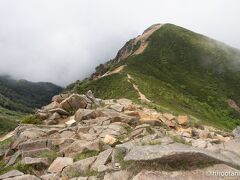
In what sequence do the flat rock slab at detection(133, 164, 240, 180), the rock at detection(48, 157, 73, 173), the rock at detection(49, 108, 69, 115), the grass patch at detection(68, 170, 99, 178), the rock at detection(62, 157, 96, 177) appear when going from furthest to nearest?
1. the rock at detection(49, 108, 69, 115)
2. the rock at detection(48, 157, 73, 173)
3. the rock at detection(62, 157, 96, 177)
4. the grass patch at detection(68, 170, 99, 178)
5. the flat rock slab at detection(133, 164, 240, 180)

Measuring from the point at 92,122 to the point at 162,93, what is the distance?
61467 mm

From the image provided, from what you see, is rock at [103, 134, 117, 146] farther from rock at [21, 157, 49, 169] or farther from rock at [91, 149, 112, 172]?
rock at [21, 157, 49, 169]

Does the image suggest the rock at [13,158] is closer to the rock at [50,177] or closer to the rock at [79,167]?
the rock at [50,177]

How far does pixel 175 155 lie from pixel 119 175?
2532 millimetres

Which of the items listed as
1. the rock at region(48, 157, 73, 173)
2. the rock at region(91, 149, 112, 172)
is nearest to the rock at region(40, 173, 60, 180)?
the rock at region(48, 157, 73, 173)

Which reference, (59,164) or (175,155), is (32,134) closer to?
(59,164)

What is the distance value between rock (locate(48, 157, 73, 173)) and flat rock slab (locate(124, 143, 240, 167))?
4388 mm

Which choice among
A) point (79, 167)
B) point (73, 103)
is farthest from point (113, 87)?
point (79, 167)

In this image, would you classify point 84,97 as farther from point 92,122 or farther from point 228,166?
point 228,166

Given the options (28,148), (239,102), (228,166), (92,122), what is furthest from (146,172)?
(239,102)

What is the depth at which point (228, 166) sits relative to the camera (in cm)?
1758

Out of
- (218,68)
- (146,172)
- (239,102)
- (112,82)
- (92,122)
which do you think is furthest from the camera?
(218,68)

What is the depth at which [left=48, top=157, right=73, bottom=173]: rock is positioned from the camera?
21.1 meters

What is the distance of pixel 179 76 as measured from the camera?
12012 centimetres
